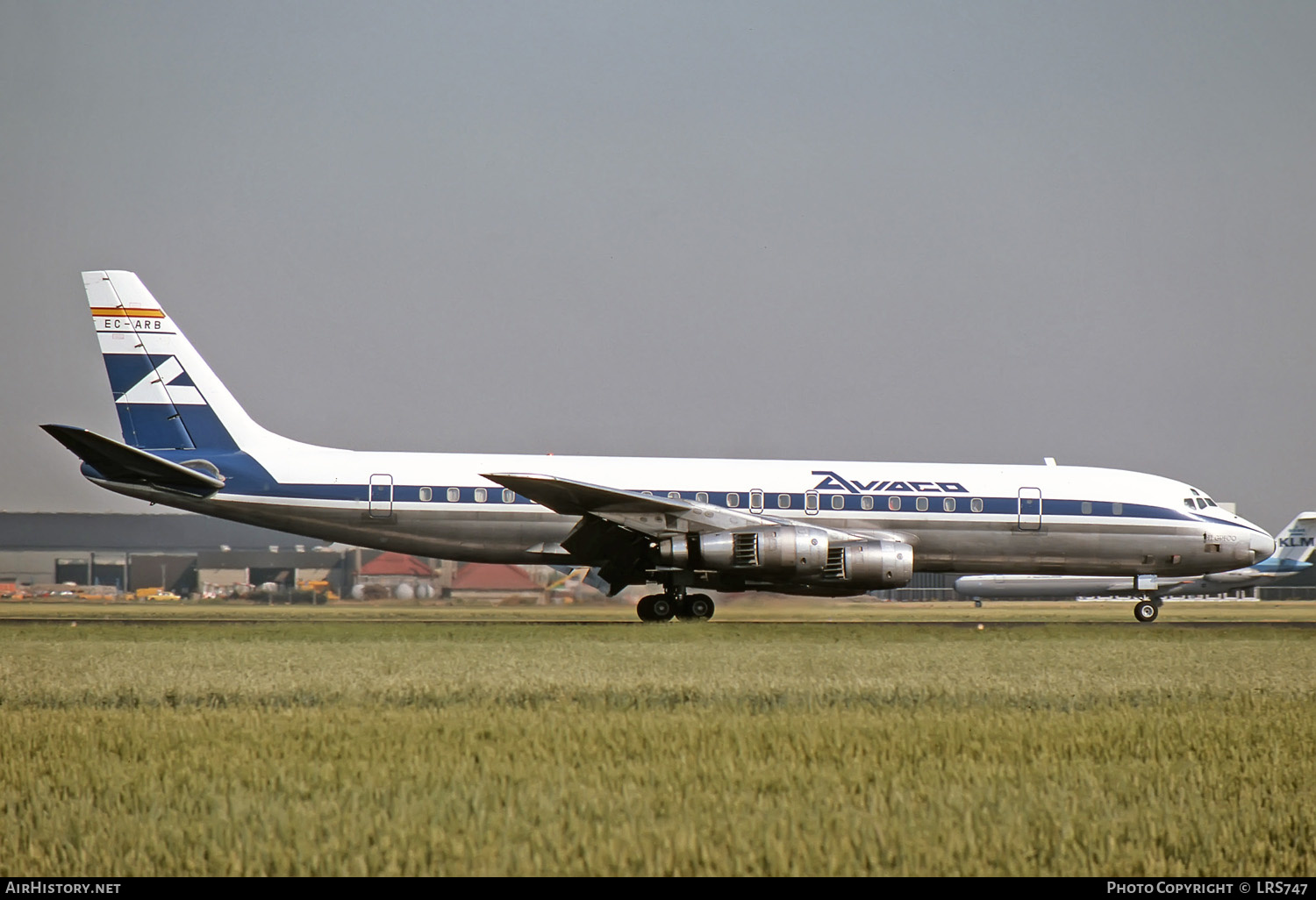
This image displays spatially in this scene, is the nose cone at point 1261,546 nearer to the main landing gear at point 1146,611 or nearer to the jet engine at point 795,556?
the main landing gear at point 1146,611

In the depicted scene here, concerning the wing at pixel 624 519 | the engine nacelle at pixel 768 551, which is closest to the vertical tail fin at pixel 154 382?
the wing at pixel 624 519

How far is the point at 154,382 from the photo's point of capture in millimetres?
23969

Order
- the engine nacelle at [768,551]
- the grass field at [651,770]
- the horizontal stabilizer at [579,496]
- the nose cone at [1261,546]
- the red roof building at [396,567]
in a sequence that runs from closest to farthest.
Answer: the grass field at [651,770] → the horizontal stabilizer at [579,496] → the engine nacelle at [768,551] → the nose cone at [1261,546] → the red roof building at [396,567]

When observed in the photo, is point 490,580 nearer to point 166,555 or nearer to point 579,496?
point 579,496

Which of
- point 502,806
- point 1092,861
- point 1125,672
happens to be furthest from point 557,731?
point 1125,672

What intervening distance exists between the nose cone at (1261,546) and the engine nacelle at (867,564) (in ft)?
29.4

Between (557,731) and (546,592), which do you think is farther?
(546,592)

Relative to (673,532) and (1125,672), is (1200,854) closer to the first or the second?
(1125,672)

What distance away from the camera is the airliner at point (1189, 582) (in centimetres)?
4897

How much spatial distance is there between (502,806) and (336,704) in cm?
382

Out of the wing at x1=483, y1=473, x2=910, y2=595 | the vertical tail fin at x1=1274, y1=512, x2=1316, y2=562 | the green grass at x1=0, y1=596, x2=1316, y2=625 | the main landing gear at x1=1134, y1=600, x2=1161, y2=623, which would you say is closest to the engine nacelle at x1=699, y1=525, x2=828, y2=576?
the wing at x1=483, y1=473, x2=910, y2=595

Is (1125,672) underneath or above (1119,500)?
underneath

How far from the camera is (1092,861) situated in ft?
15.8

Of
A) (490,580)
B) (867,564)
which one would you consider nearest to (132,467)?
(490,580)
